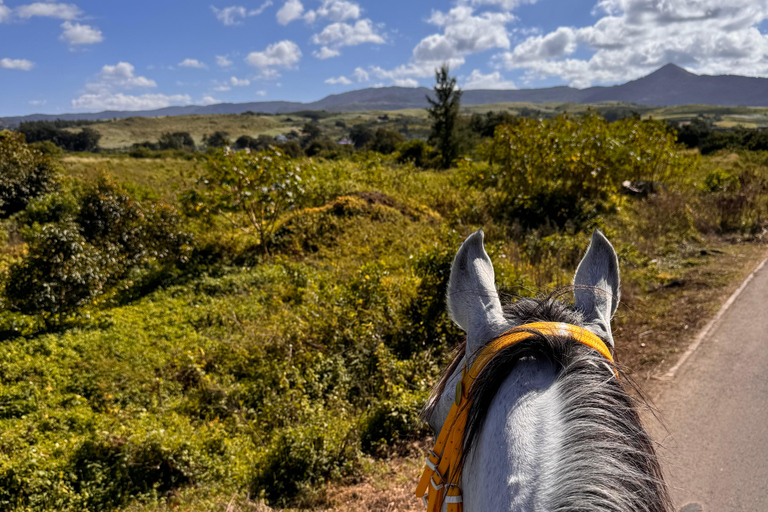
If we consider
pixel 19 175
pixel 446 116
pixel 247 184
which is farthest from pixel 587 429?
pixel 446 116

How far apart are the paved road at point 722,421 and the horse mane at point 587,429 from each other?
60.6 inches

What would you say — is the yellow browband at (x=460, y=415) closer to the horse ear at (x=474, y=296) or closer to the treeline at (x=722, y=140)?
the horse ear at (x=474, y=296)

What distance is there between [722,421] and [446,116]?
17071mm

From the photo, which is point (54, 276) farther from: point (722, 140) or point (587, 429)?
point (722, 140)

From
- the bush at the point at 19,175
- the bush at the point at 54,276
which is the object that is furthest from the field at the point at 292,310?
the bush at the point at 19,175

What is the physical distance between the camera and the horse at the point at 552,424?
24.5 inches

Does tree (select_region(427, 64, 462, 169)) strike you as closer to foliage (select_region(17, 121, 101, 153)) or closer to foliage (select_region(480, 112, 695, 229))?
foliage (select_region(480, 112, 695, 229))

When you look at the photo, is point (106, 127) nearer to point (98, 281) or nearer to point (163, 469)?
point (98, 281)

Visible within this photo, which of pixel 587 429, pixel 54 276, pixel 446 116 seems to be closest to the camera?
pixel 587 429

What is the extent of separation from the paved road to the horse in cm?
154

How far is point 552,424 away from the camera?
2.34 ft

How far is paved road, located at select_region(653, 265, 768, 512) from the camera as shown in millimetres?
2402

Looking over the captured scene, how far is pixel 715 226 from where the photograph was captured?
794 cm

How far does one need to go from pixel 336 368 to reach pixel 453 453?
3252 mm
